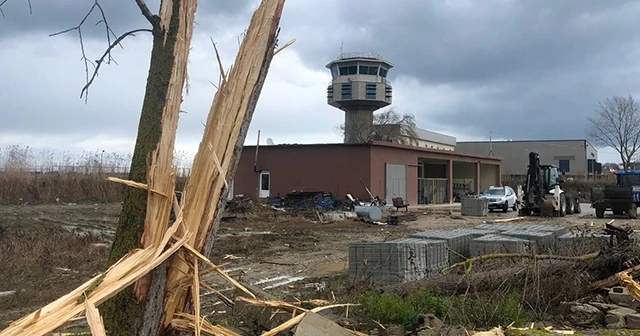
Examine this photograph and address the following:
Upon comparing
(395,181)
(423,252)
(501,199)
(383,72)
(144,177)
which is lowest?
(423,252)

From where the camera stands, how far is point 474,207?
31891mm

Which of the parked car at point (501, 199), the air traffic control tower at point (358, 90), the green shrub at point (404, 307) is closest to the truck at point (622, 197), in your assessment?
the parked car at point (501, 199)

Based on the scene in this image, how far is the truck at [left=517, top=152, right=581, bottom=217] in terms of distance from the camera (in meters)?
28.3

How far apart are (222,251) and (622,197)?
777 inches

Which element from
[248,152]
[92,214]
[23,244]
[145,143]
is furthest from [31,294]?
[248,152]

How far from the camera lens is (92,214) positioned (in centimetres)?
2581

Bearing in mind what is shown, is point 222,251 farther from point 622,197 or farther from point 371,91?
point 371,91

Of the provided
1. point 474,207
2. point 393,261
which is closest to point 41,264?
point 393,261

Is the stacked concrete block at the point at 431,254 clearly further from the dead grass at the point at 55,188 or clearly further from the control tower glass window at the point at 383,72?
the control tower glass window at the point at 383,72

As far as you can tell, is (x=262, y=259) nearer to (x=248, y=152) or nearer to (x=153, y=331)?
(x=153, y=331)

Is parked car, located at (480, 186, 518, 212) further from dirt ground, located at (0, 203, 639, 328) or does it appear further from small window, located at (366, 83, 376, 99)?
small window, located at (366, 83, 376, 99)

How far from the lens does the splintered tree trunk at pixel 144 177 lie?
3648 millimetres

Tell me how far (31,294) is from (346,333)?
783 cm

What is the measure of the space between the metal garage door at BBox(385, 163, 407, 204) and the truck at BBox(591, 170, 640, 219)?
1241 centimetres
